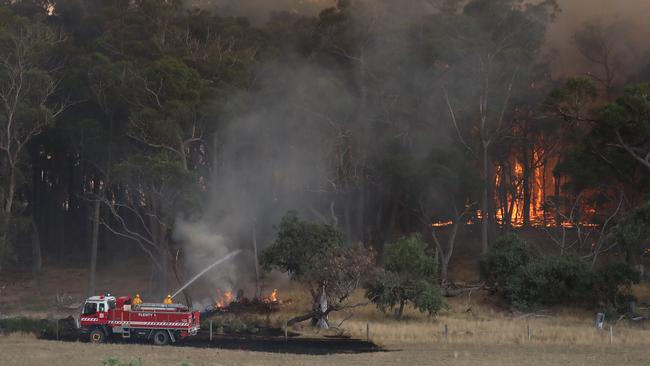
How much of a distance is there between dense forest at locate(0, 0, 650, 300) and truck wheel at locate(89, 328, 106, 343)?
1520 cm

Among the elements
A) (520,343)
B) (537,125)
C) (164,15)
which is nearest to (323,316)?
(520,343)

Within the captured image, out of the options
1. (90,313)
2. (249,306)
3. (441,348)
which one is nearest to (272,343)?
(441,348)

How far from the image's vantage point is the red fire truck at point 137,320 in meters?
32.8

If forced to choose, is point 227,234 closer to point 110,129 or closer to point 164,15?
point 110,129

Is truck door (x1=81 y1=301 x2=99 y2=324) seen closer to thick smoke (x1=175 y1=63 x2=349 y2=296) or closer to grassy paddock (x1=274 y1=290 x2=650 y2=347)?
grassy paddock (x1=274 y1=290 x2=650 y2=347)

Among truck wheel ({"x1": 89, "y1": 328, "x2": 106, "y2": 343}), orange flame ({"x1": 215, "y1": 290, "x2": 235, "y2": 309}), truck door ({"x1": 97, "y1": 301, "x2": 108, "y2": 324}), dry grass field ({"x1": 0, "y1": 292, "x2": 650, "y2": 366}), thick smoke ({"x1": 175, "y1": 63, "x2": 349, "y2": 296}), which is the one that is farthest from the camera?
thick smoke ({"x1": 175, "y1": 63, "x2": 349, "y2": 296})

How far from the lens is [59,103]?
56.0m

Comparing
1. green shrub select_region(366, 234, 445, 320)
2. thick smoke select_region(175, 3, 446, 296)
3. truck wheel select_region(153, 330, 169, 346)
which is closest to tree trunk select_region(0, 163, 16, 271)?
thick smoke select_region(175, 3, 446, 296)

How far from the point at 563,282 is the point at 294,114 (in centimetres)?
2297

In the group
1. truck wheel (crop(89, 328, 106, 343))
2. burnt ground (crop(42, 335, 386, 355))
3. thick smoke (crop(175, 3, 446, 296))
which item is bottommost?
burnt ground (crop(42, 335, 386, 355))

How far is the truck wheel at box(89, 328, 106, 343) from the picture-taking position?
109 ft

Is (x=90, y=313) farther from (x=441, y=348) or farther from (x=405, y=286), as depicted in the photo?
(x=405, y=286)

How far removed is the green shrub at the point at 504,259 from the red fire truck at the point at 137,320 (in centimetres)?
1791

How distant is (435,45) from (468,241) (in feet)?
57.5
